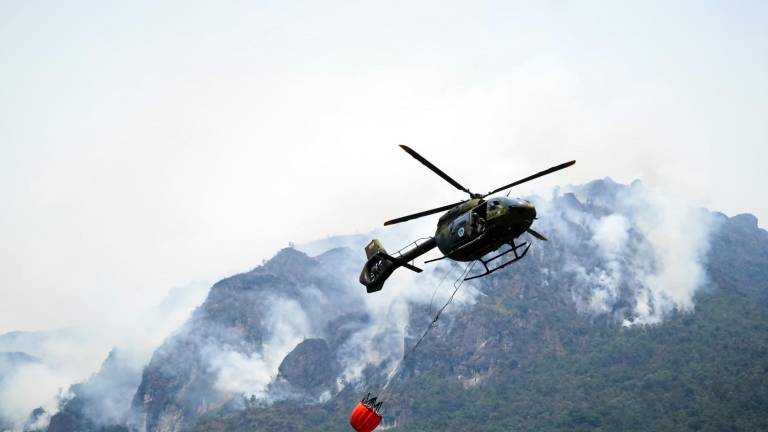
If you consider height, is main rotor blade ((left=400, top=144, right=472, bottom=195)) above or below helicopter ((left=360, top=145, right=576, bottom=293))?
above

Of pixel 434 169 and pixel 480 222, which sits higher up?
pixel 434 169

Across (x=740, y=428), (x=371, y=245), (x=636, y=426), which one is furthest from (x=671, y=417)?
(x=371, y=245)

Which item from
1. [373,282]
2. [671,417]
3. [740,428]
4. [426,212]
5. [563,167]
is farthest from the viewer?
[671,417]

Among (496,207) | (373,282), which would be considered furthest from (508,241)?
(373,282)

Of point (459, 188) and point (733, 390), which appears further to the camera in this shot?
point (733, 390)

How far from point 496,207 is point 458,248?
2.91 meters

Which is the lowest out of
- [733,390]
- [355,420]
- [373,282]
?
[733,390]

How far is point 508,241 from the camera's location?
3397 centimetres

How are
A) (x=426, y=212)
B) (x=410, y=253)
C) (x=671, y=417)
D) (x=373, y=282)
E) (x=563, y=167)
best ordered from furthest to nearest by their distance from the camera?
1. (x=671, y=417)
2. (x=373, y=282)
3. (x=410, y=253)
4. (x=426, y=212)
5. (x=563, y=167)

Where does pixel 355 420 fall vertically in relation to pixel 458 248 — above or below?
below

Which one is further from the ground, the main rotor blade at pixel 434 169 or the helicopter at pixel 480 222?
the main rotor blade at pixel 434 169

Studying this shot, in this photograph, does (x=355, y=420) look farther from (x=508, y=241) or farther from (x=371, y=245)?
(x=508, y=241)

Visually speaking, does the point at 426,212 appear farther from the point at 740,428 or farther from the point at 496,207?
the point at 740,428

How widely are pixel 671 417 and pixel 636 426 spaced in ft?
32.3
